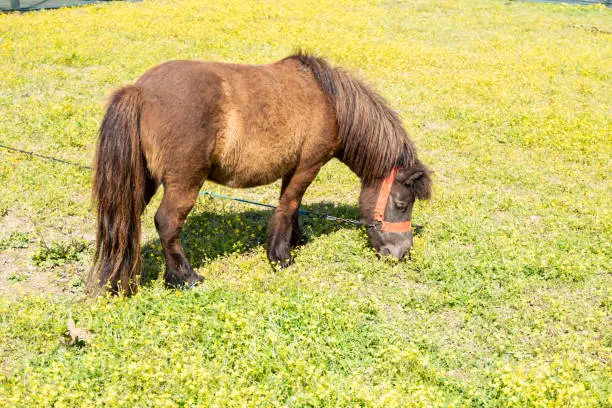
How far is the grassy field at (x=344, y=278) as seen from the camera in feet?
13.8

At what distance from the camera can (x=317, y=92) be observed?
19.8 feet

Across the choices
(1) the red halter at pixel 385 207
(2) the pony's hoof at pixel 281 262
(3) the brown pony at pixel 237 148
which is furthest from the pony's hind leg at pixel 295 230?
(1) the red halter at pixel 385 207

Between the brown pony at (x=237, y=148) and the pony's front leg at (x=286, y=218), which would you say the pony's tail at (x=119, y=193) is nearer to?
the brown pony at (x=237, y=148)

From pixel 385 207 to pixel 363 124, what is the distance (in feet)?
3.02

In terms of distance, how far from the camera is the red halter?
6277 millimetres

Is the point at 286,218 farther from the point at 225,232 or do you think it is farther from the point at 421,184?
the point at 421,184

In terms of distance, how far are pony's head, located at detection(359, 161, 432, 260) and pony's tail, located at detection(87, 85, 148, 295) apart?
246 centimetres

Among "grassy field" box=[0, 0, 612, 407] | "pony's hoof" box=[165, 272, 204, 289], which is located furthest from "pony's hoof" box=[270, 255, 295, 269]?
"pony's hoof" box=[165, 272, 204, 289]

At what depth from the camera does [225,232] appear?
6.88 m

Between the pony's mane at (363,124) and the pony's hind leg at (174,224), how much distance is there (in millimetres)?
1740

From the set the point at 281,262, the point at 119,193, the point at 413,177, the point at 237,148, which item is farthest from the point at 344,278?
the point at 119,193

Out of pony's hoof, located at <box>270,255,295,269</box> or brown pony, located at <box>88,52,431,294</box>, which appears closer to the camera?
brown pony, located at <box>88,52,431,294</box>

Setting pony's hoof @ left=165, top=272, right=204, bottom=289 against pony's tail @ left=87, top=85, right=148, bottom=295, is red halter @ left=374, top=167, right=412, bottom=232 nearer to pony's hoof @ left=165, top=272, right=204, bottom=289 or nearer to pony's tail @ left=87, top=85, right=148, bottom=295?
pony's hoof @ left=165, top=272, right=204, bottom=289

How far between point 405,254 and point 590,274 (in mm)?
1970
